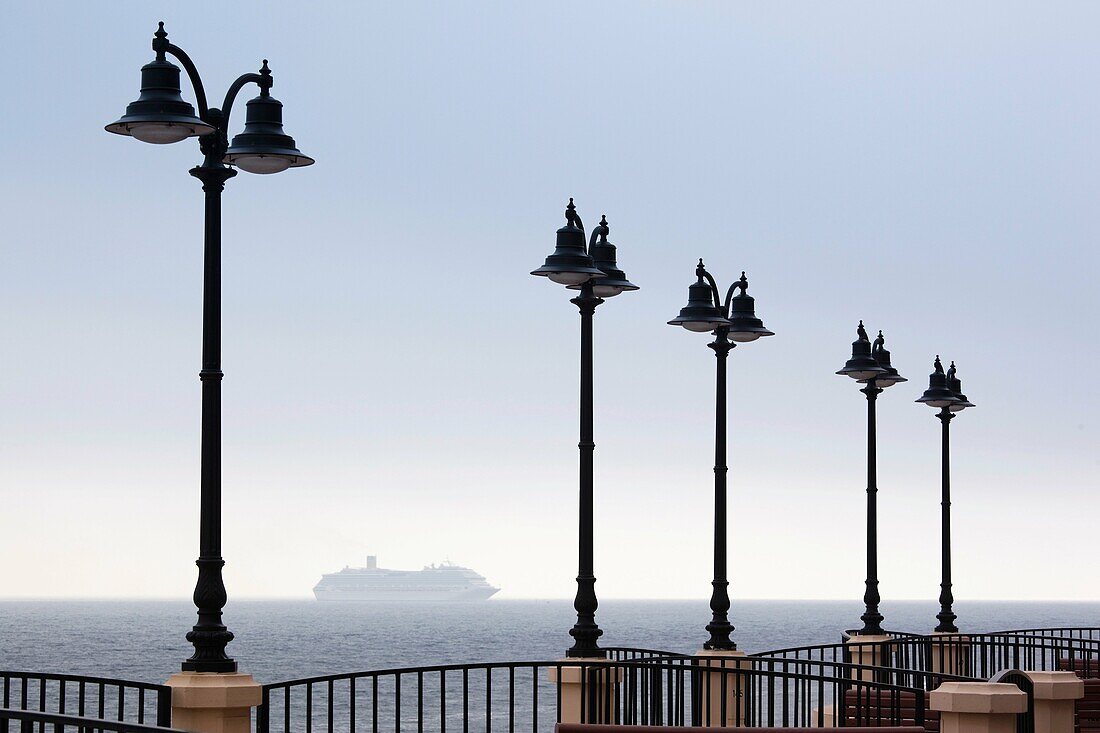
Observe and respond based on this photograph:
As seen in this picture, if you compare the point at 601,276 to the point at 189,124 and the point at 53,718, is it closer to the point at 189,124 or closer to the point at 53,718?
the point at 189,124

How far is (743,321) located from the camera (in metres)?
25.3

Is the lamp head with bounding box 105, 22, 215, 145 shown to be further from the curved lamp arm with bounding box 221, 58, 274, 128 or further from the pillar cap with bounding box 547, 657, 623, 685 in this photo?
the pillar cap with bounding box 547, 657, 623, 685

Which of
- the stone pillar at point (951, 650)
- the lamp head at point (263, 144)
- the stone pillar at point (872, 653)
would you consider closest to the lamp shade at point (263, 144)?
the lamp head at point (263, 144)

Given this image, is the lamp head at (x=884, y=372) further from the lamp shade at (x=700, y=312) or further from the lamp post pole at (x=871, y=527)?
the lamp shade at (x=700, y=312)

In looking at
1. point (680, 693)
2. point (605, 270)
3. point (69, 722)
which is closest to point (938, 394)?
point (605, 270)

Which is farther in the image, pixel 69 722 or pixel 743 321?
pixel 743 321

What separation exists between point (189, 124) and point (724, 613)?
40.0 ft

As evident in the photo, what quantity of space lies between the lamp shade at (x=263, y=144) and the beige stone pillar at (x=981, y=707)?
22.7 ft

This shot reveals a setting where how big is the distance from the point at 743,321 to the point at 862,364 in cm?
492

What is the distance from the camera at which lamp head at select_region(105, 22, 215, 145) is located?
14273 millimetres

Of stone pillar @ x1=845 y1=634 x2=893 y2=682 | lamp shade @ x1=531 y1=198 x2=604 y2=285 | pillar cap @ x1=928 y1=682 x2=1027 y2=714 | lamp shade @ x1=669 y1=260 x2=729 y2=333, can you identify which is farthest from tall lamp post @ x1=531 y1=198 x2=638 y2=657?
stone pillar @ x1=845 y1=634 x2=893 y2=682

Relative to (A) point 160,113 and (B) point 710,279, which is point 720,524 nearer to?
(B) point 710,279

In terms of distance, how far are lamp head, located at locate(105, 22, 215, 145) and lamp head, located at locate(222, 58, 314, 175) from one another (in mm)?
504

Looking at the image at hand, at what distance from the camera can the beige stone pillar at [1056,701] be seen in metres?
15.4
